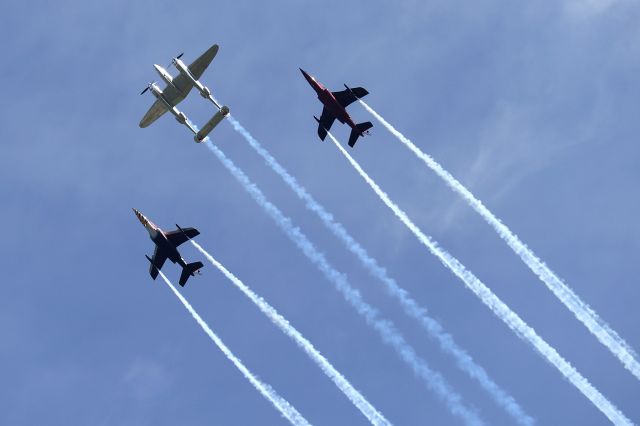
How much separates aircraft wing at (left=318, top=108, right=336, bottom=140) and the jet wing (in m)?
2.60

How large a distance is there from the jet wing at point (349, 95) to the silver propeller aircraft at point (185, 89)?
12.9 metres

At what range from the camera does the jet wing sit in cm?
11750

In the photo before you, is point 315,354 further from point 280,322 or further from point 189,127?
point 189,127

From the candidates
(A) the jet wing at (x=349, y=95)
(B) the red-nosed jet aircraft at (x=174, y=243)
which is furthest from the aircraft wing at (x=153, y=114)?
(A) the jet wing at (x=349, y=95)

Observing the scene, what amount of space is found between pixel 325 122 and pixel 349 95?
A: 5668 mm

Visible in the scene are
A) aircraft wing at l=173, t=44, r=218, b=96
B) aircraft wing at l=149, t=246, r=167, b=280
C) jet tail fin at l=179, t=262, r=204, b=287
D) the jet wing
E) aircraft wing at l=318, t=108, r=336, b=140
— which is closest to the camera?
jet tail fin at l=179, t=262, r=204, b=287

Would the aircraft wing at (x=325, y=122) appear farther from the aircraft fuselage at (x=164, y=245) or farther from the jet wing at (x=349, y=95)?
the aircraft fuselage at (x=164, y=245)

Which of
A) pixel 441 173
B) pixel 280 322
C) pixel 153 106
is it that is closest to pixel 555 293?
pixel 441 173

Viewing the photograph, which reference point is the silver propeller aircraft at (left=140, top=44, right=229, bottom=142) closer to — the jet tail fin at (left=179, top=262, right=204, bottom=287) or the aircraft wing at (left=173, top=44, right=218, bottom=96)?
the aircraft wing at (left=173, top=44, right=218, bottom=96)

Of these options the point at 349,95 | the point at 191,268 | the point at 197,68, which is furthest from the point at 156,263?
the point at 349,95

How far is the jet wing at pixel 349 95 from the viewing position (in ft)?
385

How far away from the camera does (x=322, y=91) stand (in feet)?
391

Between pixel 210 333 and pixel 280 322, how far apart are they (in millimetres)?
7813

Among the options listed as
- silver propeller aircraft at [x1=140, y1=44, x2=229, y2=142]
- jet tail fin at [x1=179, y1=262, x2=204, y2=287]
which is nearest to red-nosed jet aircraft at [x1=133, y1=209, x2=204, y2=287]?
jet tail fin at [x1=179, y1=262, x2=204, y2=287]
